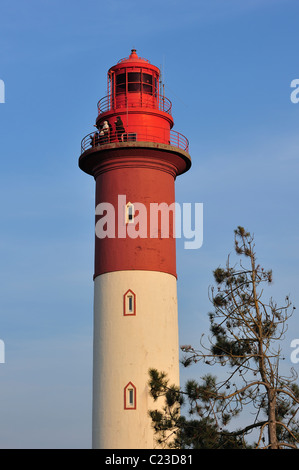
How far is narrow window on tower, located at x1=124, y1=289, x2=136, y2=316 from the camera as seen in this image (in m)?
37.8

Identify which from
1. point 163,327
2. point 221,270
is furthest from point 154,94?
point 221,270

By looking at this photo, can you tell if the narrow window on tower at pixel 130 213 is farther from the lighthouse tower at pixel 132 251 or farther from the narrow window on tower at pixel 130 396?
the narrow window on tower at pixel 130 396

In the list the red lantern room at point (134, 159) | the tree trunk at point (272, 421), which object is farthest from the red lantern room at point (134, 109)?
the tree trunk at point (272, 421)

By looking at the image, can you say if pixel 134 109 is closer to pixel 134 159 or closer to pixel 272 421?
pixel 134 159

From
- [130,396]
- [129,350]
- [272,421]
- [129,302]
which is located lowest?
[272,421]

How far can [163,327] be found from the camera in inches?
1496

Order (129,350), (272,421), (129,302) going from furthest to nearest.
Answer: (129,302) → (129,350) → (272,421)

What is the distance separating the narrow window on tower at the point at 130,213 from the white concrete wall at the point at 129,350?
7.70ft

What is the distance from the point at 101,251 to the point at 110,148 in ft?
15.1

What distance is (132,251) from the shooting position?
38.4m

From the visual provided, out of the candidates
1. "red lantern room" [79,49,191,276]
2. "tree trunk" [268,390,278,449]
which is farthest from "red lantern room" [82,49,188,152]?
"tree trunk" [268,390,278,449]

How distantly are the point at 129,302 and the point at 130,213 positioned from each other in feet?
13.0

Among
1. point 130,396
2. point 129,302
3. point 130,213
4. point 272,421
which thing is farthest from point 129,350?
point 272,421

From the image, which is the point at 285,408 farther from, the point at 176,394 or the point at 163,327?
the point at 163,327
